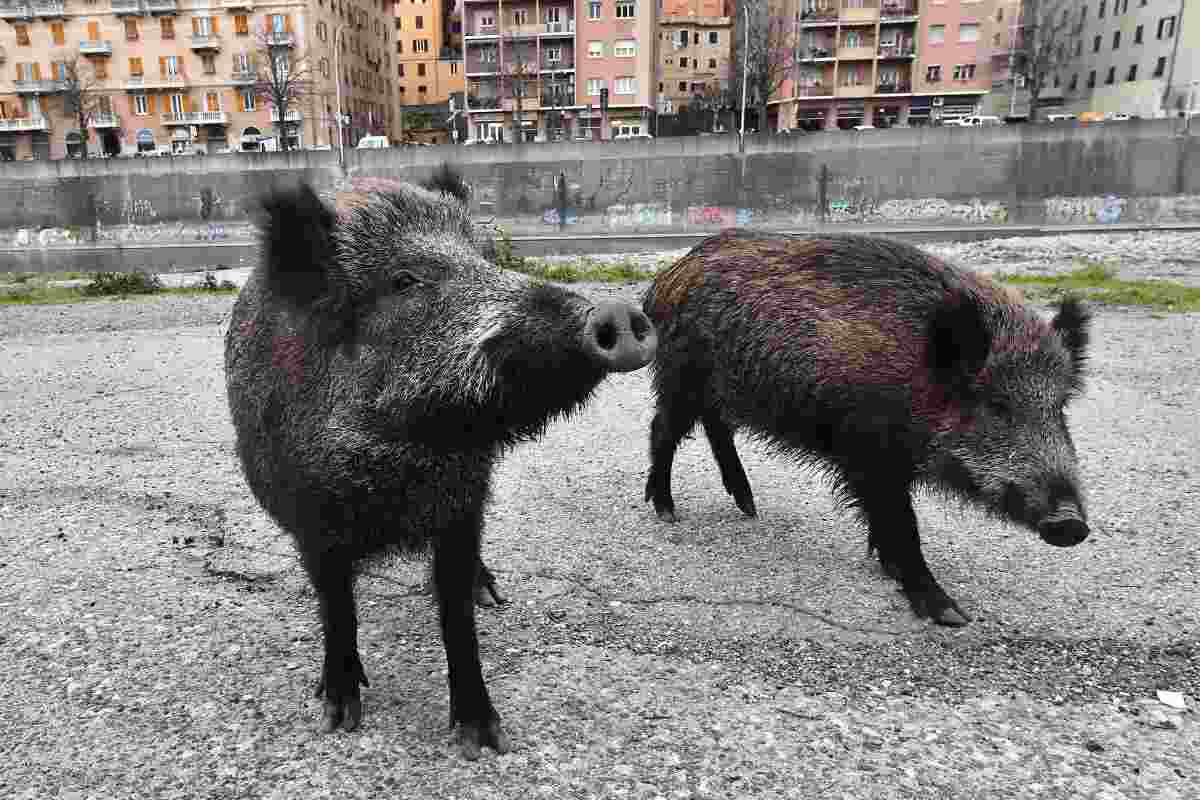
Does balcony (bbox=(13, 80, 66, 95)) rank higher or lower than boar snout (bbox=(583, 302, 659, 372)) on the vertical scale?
higher

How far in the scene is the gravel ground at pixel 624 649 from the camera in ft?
9.14

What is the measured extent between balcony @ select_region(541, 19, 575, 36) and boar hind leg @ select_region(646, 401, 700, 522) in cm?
5644

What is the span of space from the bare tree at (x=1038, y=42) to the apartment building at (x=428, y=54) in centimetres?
5241

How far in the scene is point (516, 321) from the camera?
2113 millimetres

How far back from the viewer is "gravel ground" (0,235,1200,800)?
279cm

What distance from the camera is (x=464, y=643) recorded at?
112 inches

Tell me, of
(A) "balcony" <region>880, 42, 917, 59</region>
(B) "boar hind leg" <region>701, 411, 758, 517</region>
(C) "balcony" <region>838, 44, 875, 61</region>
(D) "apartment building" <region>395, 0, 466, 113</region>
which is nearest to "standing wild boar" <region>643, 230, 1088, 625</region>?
(B) "boar hind leg" <region>701, 411, 758, 517</region>

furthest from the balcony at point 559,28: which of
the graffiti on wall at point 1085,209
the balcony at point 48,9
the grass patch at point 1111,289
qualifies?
the grass patch at point 1111,289

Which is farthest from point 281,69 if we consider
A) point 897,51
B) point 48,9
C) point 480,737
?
point 480,737

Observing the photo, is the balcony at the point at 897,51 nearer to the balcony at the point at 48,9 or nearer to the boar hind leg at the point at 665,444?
the balcony at the point at 48,9

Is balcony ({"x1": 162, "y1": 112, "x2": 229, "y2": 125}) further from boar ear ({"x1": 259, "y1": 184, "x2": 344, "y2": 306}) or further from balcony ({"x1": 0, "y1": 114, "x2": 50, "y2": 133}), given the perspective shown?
boar ear ({"x1": 259, "y1": 184, "x2": 344, "y2": 306})

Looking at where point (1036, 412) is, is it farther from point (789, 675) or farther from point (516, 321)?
point (516, 321)

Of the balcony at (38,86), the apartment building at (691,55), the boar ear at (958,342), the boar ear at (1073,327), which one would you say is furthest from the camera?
the apartment building at (691,55)

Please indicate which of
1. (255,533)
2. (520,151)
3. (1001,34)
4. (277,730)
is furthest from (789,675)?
(1001,34)
